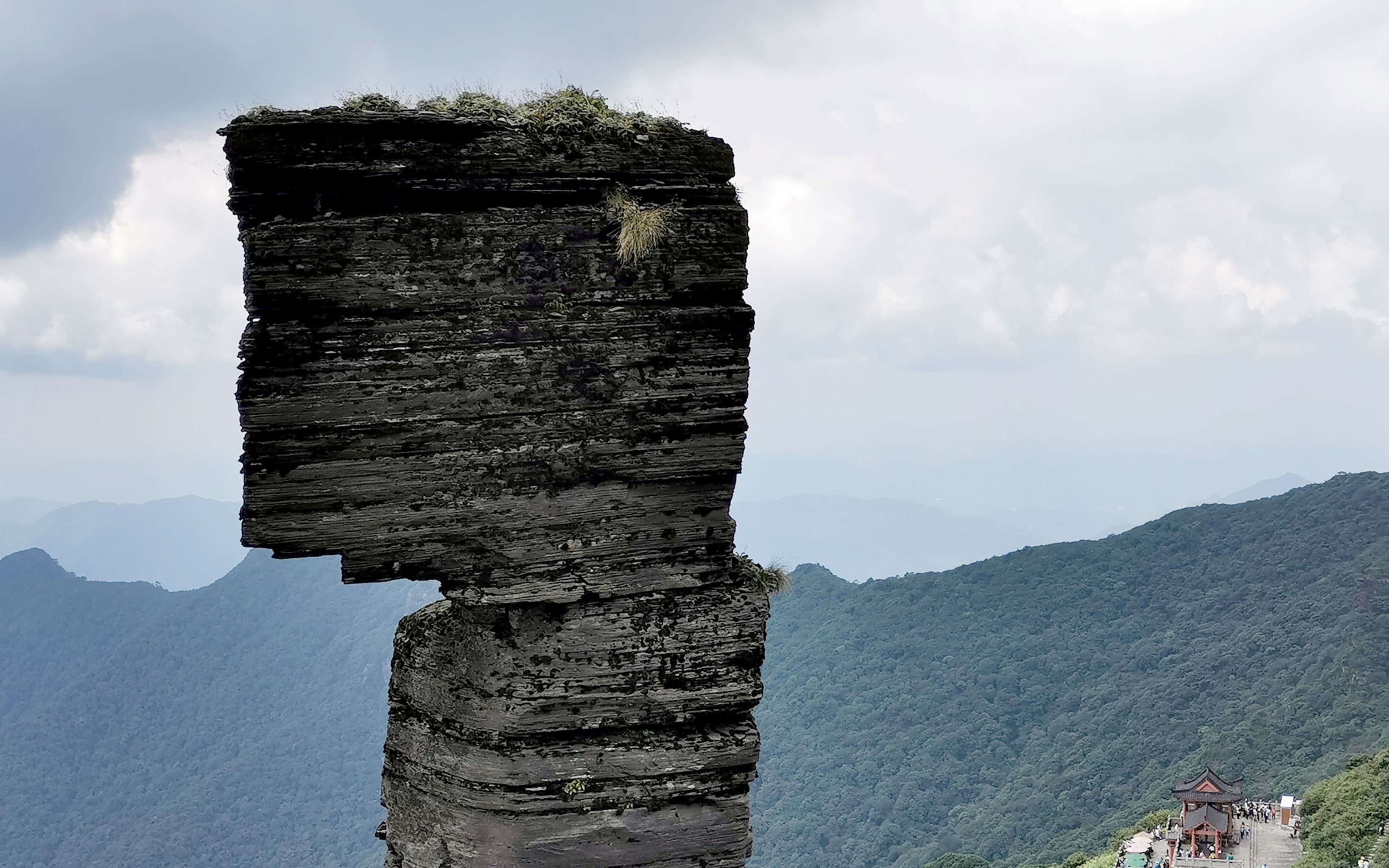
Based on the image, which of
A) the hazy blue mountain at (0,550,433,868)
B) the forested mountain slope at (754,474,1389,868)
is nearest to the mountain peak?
the hazy blue mountain at (0,550,433,868)

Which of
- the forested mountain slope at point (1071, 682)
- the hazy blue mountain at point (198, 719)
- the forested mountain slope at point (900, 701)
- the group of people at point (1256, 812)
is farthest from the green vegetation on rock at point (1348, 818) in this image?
the hazy blue mountain at point (198, 719)

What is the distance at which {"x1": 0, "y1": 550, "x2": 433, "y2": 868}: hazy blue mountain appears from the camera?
105 meters

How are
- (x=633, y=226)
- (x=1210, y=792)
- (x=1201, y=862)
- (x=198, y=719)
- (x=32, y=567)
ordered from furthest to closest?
1. (x=32, y=567)
2. (x=198, y=719)
3. (x=1210, y=792)
4. (x=1201, y=862)
5. (x=633, y=226)

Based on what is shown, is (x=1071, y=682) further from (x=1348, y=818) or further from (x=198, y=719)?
(x=198, y=719)

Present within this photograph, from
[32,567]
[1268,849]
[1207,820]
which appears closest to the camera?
[1268,849]

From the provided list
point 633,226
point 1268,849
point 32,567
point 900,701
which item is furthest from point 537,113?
point 32,567

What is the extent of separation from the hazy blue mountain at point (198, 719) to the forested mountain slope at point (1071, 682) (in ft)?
116

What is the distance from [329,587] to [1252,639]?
351 feet

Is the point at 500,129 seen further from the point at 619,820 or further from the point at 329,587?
the point at 329,587

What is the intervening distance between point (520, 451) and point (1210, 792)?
51.2 metres

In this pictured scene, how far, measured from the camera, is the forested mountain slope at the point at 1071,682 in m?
72.8

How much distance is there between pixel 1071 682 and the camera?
93.4 metres

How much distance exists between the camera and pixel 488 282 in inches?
284

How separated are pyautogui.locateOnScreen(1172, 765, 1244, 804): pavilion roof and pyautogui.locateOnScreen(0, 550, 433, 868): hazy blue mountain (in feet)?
173
